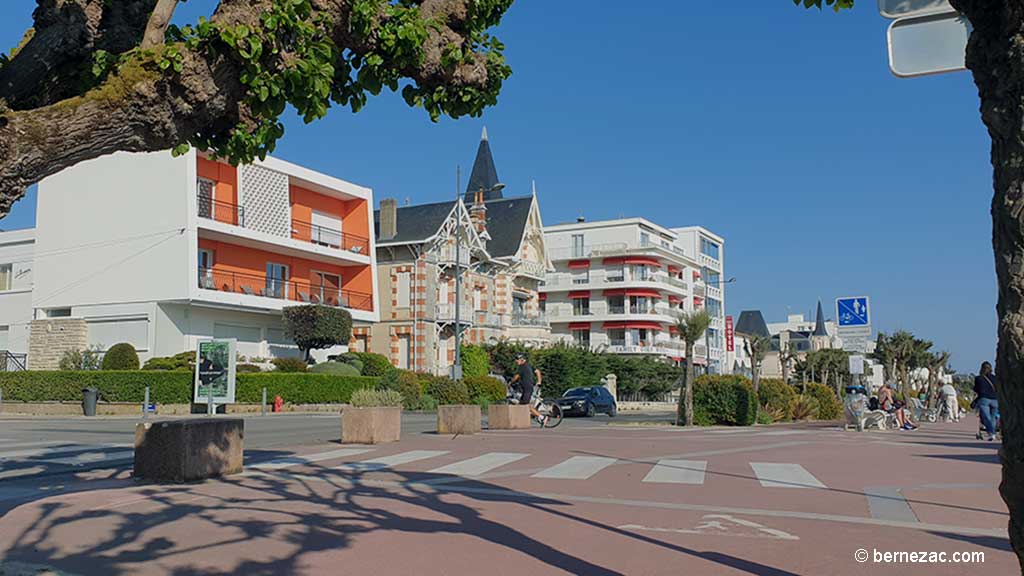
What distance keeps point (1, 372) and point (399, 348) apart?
874 inches

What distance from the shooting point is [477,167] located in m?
73.8

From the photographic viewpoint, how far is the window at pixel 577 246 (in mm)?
78562

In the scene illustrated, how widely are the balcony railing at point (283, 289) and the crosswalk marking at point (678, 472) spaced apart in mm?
28116

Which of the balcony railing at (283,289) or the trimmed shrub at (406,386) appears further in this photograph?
the trimmed shrub at (406,386)

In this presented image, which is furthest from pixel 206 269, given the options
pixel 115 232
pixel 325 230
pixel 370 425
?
pixel 370 425

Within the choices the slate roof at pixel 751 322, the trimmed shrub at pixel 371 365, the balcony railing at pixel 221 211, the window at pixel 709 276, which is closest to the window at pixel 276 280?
the balcony railing at pixel 221 211

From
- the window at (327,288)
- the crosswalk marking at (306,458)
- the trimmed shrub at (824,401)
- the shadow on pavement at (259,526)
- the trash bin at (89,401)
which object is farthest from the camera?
the window at (327,288)

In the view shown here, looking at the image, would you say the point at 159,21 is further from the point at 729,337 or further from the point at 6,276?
the point at 729,337

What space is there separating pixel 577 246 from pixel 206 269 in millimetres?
46854

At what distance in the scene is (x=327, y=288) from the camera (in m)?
43.2

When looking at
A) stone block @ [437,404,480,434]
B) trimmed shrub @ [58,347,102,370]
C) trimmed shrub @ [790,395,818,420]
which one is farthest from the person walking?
trimmed shrub @ [58,347,102,370]

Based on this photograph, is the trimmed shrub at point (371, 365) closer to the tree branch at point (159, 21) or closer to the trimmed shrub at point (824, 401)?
the trimmed shrub at point (824, 401)

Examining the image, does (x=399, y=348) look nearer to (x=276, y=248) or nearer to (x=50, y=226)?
(x=276, y=248)

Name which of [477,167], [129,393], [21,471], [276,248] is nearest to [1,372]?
[129,393]
